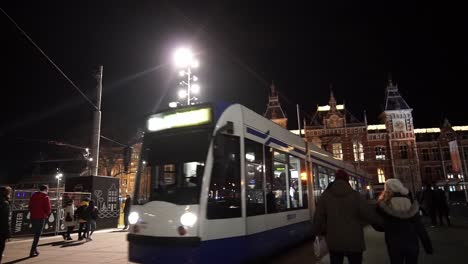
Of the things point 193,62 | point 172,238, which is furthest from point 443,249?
point 193,62

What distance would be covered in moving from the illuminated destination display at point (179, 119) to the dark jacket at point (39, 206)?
479 centimetres

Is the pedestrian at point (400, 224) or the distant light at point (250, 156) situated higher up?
the distant light at point (250, 156)

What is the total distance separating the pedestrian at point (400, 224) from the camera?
4.06 meters

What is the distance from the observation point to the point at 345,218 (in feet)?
13.3

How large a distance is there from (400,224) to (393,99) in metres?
58.0

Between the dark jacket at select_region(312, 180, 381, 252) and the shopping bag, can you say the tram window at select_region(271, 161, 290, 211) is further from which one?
the dark jacket at select_region(312, 180, 381, 252)

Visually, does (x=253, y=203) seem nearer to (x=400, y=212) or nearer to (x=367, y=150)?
(x=400, y=212)

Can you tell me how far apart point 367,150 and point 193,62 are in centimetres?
4278

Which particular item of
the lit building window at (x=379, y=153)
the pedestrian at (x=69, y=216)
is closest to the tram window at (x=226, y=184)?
the pedestrian at (x=69, y=216)

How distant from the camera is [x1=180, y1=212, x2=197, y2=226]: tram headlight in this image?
5484 mm

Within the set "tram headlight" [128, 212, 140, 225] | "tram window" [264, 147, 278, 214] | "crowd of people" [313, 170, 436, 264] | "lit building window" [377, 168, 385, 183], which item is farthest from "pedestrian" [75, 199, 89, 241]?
"lit building window" [377, 168, 385, 183]

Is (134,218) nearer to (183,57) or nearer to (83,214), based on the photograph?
(83,214)

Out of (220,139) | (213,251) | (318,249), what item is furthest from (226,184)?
(318,249)

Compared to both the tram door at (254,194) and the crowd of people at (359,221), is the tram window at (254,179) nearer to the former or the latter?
the tram door at (254,194)
